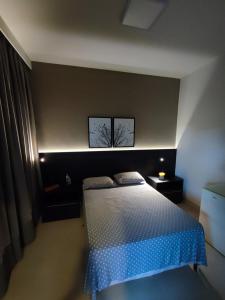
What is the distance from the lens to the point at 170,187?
306 cm

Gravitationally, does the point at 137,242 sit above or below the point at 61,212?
Answer: above

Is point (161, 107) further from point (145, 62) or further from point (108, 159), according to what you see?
point (108, 159)

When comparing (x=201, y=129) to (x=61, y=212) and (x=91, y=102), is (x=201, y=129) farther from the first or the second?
(x=61, y=212)

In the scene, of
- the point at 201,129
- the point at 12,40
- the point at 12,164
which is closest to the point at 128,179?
the point at 201,129

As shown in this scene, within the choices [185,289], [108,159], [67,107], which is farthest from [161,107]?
[185,289]

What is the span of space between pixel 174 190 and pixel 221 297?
1.78m

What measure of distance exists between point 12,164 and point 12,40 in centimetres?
147

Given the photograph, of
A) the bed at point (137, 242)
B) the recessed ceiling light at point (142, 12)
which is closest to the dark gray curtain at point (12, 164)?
the bed at point (137, 242)

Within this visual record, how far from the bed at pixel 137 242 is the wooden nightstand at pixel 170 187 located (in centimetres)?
104

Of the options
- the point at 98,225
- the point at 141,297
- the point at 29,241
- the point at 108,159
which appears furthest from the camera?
the point at 108,159

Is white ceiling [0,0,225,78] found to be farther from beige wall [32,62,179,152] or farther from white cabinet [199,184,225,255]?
white cabinet [199,184,225,255]

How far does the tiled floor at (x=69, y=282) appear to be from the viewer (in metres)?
1.38

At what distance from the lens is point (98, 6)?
1409 millimetres

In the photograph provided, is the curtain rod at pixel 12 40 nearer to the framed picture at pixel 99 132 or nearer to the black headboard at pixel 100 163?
the framed picture at pixel 99 132
